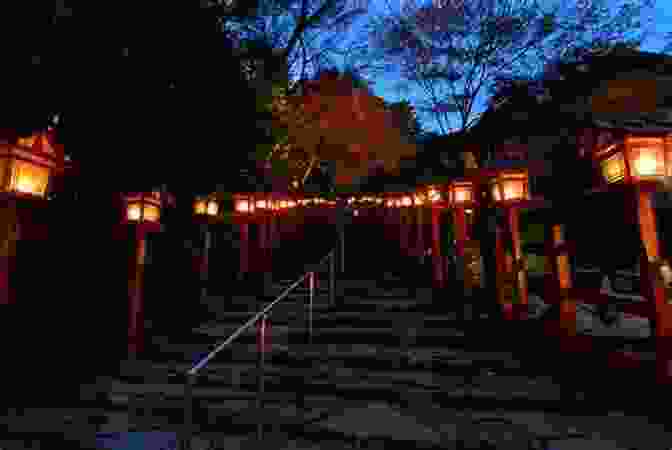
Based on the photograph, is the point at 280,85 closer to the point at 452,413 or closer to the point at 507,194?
the point at 507,194

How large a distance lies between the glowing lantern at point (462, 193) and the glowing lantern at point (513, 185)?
5.09ft

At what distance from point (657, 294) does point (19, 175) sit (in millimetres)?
8540

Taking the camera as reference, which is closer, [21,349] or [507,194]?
[21,349]

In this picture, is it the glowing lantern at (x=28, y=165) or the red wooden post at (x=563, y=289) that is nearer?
the glowing lantern at (x=28, y=165)

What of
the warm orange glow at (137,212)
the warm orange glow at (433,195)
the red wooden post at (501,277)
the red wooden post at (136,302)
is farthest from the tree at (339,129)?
the red wooden post at (501,277)

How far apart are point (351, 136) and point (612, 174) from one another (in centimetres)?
1772

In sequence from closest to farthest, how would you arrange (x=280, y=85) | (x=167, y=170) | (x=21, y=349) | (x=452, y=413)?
(x=452, y=413) < (x=21, y=349) < (x=167, y=170) < (x=280, y=85)

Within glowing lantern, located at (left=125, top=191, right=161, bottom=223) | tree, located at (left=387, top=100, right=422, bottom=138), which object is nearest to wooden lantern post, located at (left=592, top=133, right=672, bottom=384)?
glowing lantern, located at (left=125, top=191, right=161, bottom=223)

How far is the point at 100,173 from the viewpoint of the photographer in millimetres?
6125

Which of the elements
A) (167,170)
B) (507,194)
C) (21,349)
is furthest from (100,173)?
(507,194)

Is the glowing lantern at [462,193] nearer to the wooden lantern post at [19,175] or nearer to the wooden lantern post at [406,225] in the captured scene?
the wooden lantern post at [406,225]

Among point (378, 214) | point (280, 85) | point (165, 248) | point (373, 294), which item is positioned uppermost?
point (280, 85)

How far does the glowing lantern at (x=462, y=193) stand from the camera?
9.11 metres

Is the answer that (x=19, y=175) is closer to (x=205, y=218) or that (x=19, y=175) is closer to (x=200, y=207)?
(x=200, y=207)
